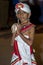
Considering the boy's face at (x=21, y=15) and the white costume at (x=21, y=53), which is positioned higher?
the boy's face at (x=21, y=15)

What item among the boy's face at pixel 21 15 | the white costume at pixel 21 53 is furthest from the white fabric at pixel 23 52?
the boy's face at pixel 21 15

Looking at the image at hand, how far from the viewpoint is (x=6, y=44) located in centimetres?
680

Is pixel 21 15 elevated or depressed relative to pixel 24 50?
elevated

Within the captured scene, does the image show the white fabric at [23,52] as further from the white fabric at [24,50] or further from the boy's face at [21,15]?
the boy's face at [21,15]

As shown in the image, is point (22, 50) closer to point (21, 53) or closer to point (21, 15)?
point (21, 53)

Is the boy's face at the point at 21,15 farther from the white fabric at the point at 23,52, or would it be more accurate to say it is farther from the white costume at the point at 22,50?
the white fabric at the point at 23,52

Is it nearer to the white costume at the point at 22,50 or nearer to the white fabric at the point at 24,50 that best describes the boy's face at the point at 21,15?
the white costume at the point at 22,50

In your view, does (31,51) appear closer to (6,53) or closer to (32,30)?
(32,30)

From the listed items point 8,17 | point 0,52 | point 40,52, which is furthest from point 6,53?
point 8,17

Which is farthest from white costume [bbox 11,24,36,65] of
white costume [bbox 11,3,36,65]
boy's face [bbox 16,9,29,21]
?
boy's face [bbox 16,9,29,21]

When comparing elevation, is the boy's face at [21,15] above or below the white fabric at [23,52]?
above

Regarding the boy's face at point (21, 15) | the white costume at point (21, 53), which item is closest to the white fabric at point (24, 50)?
the white costume at point (21, 53)

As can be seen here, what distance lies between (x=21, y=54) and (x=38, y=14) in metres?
6.47

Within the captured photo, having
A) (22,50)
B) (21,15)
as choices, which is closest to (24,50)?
(22,50)
